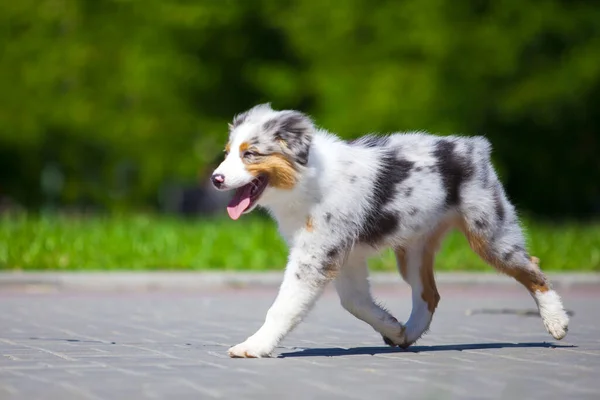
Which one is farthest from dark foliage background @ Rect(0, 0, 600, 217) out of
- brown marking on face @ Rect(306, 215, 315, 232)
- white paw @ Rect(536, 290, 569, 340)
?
brown marking on face @ Rect(306, 215, 315, 232)

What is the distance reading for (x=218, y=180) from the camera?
7.74m

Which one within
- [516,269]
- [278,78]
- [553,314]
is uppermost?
[516,269]

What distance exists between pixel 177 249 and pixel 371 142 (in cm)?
960

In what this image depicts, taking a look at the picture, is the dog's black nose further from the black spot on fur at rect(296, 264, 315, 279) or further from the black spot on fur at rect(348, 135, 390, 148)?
the black spot on fur at rect(348, 135, 390, 148)

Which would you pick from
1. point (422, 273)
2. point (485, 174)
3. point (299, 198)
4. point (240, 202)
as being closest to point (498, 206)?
point (485, 174)

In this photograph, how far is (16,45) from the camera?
3506cm

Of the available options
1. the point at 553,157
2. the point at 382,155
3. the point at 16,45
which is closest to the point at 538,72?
the point at 553,157

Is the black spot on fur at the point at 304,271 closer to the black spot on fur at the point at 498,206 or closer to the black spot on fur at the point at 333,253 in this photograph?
the black spot on fur at the point at 333,253

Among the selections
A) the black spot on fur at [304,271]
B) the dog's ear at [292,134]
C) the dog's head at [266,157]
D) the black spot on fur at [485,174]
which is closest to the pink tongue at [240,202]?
the dog's head at [266,157]

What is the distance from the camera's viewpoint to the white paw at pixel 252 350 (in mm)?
7734

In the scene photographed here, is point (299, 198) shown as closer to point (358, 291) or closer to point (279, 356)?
point (358, 291)

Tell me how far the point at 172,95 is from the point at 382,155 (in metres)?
27.3

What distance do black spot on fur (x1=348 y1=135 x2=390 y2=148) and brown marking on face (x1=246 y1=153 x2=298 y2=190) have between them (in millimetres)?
772

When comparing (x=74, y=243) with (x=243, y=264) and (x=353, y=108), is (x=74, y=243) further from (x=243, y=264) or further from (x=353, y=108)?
(x=353, y=108)
